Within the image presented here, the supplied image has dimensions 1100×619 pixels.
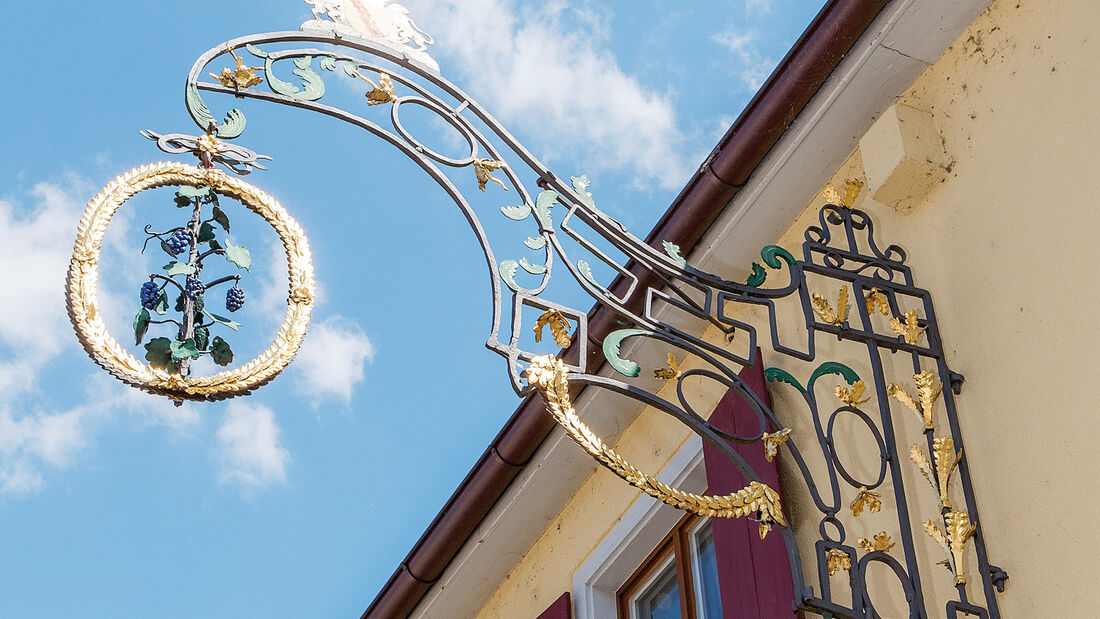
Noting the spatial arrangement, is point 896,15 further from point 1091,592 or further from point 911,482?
point 1091,592

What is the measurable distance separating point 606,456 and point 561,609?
6.60ft

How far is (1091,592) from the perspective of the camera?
9.52ft

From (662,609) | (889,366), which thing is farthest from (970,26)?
(662,609)

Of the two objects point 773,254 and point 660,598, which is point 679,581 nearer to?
point 660,598

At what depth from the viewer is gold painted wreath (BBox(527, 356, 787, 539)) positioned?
3.31 meters

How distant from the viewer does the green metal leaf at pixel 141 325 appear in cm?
291

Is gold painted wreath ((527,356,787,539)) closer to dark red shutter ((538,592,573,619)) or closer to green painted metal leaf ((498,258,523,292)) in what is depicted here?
green painted metal leaf ((498,258,523,292))

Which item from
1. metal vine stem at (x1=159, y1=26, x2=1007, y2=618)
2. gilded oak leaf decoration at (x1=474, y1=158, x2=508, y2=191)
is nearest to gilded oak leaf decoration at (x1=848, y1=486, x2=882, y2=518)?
metal vine stem at (x1=159, y1=26, x2=1007, y2=618)

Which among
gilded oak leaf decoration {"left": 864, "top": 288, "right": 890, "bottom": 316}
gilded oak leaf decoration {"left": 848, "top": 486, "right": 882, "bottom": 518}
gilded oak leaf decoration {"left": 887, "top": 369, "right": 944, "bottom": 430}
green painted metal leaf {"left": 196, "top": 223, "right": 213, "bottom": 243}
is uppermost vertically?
gilded oak leaf decoration {"left": 864, "top": 288, "right": 890, "bottom": 316}

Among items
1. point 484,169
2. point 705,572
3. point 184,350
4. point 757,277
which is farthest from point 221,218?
point 705,572

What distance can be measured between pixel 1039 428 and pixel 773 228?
1.43m

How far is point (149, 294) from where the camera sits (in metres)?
2.94

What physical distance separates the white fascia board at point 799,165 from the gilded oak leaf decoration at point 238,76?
1669 millimetres

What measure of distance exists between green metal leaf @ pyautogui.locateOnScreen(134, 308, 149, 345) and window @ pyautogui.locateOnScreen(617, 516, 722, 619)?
2120 mm
